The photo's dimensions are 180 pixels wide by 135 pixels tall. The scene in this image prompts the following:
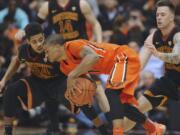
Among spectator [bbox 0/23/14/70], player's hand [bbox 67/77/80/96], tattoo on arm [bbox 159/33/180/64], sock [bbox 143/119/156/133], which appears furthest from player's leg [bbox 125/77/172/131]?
spectator [bbox 0/23/14/70]

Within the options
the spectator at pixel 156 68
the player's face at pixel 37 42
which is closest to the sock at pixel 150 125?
the player's face at pixel 37 42

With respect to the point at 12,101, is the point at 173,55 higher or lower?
higher

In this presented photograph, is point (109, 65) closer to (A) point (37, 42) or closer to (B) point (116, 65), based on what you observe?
(B) point (116, 65)

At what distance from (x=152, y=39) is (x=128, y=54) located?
1.82ft

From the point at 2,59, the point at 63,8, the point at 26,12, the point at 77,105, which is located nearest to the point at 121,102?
the point at 77,105

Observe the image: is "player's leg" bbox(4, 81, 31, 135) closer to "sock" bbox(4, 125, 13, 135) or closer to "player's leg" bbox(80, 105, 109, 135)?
"sock" bbox(4, 125, 13, 135)

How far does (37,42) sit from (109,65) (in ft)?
3.33

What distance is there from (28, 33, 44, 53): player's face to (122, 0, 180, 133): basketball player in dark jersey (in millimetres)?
1339

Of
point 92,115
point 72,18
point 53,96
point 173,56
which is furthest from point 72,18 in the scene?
point 173,56

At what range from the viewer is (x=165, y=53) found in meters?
7.27

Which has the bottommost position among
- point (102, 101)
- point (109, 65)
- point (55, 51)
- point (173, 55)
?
point (102, 101)

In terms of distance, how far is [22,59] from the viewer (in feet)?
26.0

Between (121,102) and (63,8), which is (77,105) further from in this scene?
(63,8)

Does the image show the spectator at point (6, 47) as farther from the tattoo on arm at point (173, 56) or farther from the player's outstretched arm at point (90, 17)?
the tattoo on arm at point (173, 56)
